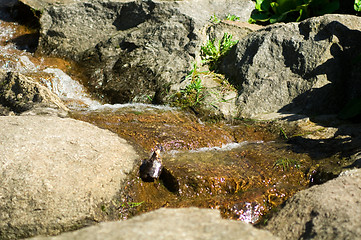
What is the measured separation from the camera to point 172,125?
5609mm

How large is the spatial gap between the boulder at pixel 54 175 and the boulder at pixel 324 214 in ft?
5.18

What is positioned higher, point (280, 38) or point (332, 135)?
point (280, 38)

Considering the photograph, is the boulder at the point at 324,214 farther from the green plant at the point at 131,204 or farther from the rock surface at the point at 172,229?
the green plant at the point at 131,204

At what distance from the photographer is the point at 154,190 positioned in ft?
13.5

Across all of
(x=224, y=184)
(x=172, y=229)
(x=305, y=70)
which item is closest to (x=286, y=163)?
(x=224, y=184)

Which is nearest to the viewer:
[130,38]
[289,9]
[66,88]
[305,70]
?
[305,70]

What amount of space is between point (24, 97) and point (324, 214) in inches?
167

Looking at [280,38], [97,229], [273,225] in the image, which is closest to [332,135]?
[280,38]

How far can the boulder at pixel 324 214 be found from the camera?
2.70m

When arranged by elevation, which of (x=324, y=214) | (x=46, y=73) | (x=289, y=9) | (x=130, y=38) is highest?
(x=289, y=9)

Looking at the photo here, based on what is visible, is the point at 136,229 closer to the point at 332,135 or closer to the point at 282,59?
the point at 332,135

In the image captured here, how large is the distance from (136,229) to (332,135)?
404cm

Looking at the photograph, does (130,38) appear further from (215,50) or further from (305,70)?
(305,70)

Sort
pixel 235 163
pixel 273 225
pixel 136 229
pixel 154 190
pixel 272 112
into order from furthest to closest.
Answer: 1. pixel 272 112
2. pixel 235 163
3. pixel 154 190
4. pixel 273 225
5. pixel 136 229
